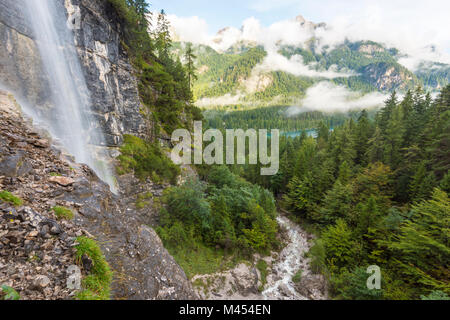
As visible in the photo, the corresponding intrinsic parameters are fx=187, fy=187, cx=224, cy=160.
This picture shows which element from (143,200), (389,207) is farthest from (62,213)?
(389,207)

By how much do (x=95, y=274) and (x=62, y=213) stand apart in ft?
7.90

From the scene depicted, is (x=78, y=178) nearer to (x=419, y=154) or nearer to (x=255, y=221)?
(x=255, y=221)

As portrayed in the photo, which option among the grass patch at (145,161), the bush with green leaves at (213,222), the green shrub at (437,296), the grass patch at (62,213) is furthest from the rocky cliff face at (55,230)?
the green shrub at (437,296)

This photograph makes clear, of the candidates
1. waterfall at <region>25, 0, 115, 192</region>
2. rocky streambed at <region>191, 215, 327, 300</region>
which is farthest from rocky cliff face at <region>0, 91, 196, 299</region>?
rocky streambed at <region>191, 215, 327, 300</region>

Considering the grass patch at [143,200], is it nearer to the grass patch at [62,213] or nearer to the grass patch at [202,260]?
the grass patch at [202,260]

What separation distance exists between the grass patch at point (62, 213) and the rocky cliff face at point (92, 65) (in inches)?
377

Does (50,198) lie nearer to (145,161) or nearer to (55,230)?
(55,230)

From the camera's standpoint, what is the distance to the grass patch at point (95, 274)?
5.09 meters

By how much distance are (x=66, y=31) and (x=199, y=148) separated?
22575 millimetres

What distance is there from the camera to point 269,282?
72.5ft

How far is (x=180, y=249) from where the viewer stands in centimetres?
1998

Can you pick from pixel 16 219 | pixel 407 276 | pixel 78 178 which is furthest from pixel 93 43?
pixel 407 276

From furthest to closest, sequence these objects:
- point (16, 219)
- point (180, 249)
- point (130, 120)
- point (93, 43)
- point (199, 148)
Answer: point (199, 148) → point (130, 120) → point (180, 249) → point (93, 43) → point (16, 219)

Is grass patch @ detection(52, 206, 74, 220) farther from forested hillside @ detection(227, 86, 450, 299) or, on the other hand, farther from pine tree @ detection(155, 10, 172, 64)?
pine tree @ detection(155, 10, 172, 64)
